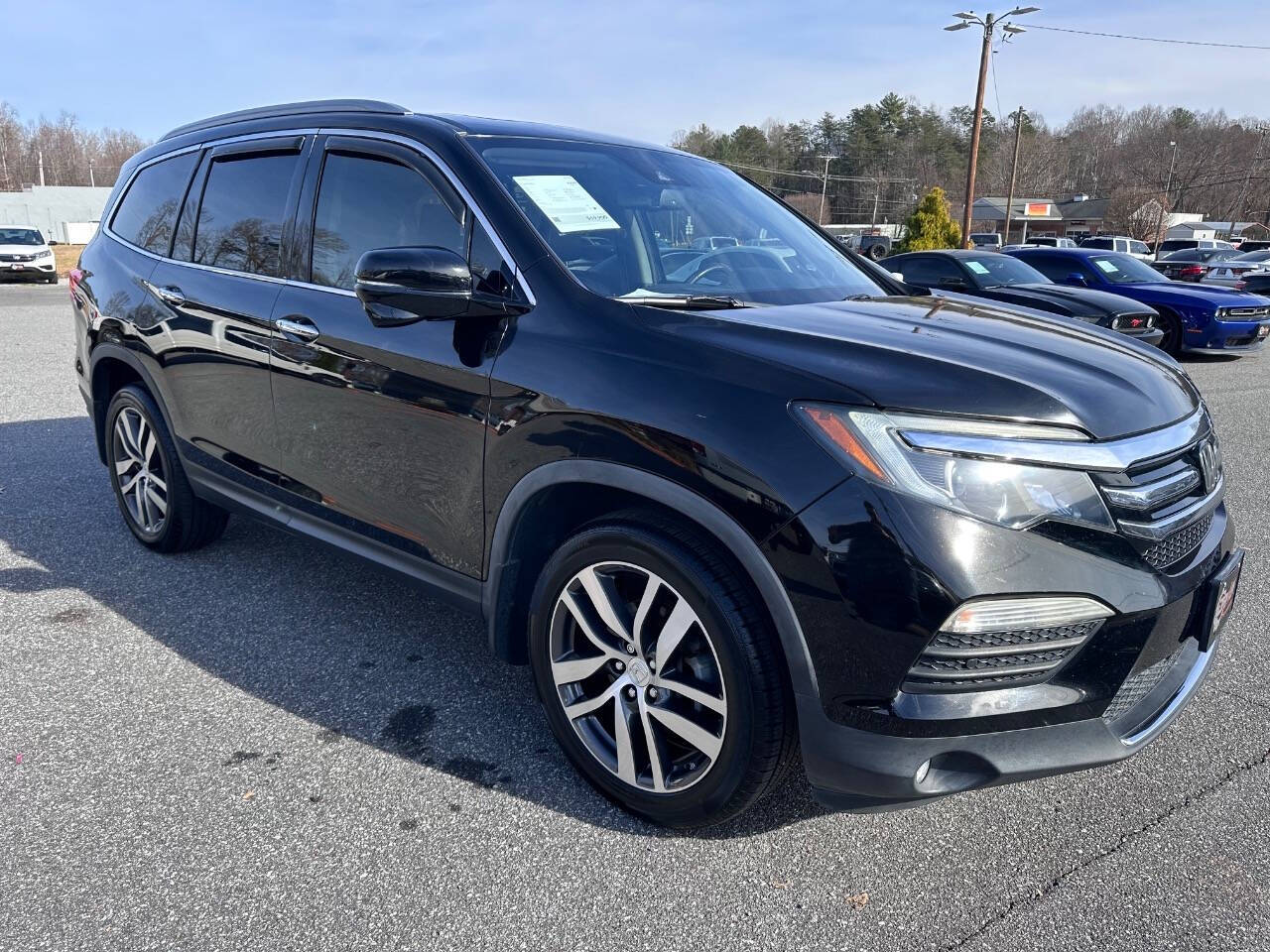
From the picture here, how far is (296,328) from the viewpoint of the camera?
3184 mm

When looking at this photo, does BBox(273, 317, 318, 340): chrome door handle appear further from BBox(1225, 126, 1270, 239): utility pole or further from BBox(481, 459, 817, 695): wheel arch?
BBox(1225, 126, 1270, 239): utility pole

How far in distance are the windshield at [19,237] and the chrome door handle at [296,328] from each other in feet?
87.5

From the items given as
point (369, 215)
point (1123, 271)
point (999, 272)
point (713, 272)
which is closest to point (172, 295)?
point (369, 215)

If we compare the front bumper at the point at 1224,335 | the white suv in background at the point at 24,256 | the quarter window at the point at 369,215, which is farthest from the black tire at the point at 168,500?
the white suv in background at the point at 24,256

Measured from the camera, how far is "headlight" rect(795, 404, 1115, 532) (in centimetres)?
194

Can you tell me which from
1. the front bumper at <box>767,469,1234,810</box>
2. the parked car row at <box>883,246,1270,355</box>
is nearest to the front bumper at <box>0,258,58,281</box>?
the parked car row at <box>883,246,1270,355</box>

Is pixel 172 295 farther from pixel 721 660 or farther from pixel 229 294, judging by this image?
pixel 721 660

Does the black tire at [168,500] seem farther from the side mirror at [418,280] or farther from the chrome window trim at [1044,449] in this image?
the chrome window trim at [1044,449]

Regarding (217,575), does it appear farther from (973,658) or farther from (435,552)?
(973,658)

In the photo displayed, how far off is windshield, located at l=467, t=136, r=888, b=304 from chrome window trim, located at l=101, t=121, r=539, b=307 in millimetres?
118

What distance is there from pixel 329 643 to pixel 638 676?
1624mm

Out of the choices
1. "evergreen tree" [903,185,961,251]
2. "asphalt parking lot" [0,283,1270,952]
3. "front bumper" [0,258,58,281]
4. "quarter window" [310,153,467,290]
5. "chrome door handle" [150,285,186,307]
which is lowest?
"asphalt parking lot" [0,283,1270,952]

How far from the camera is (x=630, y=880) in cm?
229

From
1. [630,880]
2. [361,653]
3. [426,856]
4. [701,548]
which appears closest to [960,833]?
[630,880]
